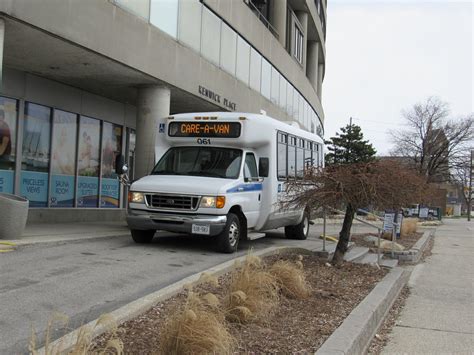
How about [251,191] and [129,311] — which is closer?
[129,311]

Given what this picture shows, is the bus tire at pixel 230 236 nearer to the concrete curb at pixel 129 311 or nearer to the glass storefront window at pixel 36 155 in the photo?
the concrete curb at pixel 129 311

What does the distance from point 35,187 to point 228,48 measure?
8.82 m

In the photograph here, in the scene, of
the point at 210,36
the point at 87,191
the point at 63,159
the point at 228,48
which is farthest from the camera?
the point at 228,48

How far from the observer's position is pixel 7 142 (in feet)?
43.4

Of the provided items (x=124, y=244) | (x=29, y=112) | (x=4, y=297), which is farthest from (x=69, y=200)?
(x=4, y=297)

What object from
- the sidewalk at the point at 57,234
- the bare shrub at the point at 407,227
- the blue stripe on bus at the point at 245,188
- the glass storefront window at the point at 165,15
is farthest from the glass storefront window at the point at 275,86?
the blue stripe on bus at the point at 245,188

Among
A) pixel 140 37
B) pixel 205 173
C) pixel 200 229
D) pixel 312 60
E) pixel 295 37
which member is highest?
pixel 312 60

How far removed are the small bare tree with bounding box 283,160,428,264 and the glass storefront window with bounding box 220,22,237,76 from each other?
10.4 meters

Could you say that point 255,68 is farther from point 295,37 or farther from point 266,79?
point 295,37

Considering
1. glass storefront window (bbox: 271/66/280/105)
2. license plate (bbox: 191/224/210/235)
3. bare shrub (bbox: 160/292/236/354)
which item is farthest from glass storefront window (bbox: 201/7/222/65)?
bare shrub (bbox: 160/292/236/354)

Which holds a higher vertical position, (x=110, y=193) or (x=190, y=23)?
(x=190, y=23)

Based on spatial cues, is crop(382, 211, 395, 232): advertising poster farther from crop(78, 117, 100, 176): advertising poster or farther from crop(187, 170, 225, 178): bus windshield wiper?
crop(78, 117, 100, 176): advertising poster

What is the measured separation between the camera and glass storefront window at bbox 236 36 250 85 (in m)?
20.3

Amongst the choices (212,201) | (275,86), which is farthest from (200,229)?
(275,86)
